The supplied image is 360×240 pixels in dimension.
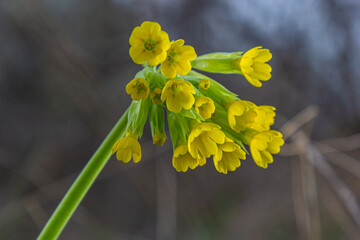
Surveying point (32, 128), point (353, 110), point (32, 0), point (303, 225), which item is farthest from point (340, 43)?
point (32, 128)

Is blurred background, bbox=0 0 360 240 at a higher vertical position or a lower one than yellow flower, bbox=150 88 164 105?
higher

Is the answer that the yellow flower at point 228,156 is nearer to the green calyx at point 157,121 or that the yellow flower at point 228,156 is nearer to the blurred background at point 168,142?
the green calyx at point 157,121

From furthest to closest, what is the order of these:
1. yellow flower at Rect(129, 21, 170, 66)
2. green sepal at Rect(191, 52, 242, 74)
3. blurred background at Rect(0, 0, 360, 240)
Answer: blurred background at Rect(0, 0, 360, 240) → green sepal at Rect(191, 52, 242, 74) → yellow flower at Rect(129, 21, 170, 66)

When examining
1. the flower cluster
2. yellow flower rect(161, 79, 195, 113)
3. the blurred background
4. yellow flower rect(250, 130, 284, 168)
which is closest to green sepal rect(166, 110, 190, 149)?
the flower cluster

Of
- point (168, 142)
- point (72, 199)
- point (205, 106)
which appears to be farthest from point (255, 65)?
point (168, 142)

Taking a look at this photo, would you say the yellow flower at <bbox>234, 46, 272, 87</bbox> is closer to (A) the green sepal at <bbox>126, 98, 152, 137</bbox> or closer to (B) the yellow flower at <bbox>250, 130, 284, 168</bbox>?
(B) the yellow flower at <bbox>250, 130, 284, 168</bbox>

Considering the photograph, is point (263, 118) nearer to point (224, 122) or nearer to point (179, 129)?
point (224, 122)

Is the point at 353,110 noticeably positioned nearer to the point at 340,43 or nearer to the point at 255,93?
the point at 340,43
